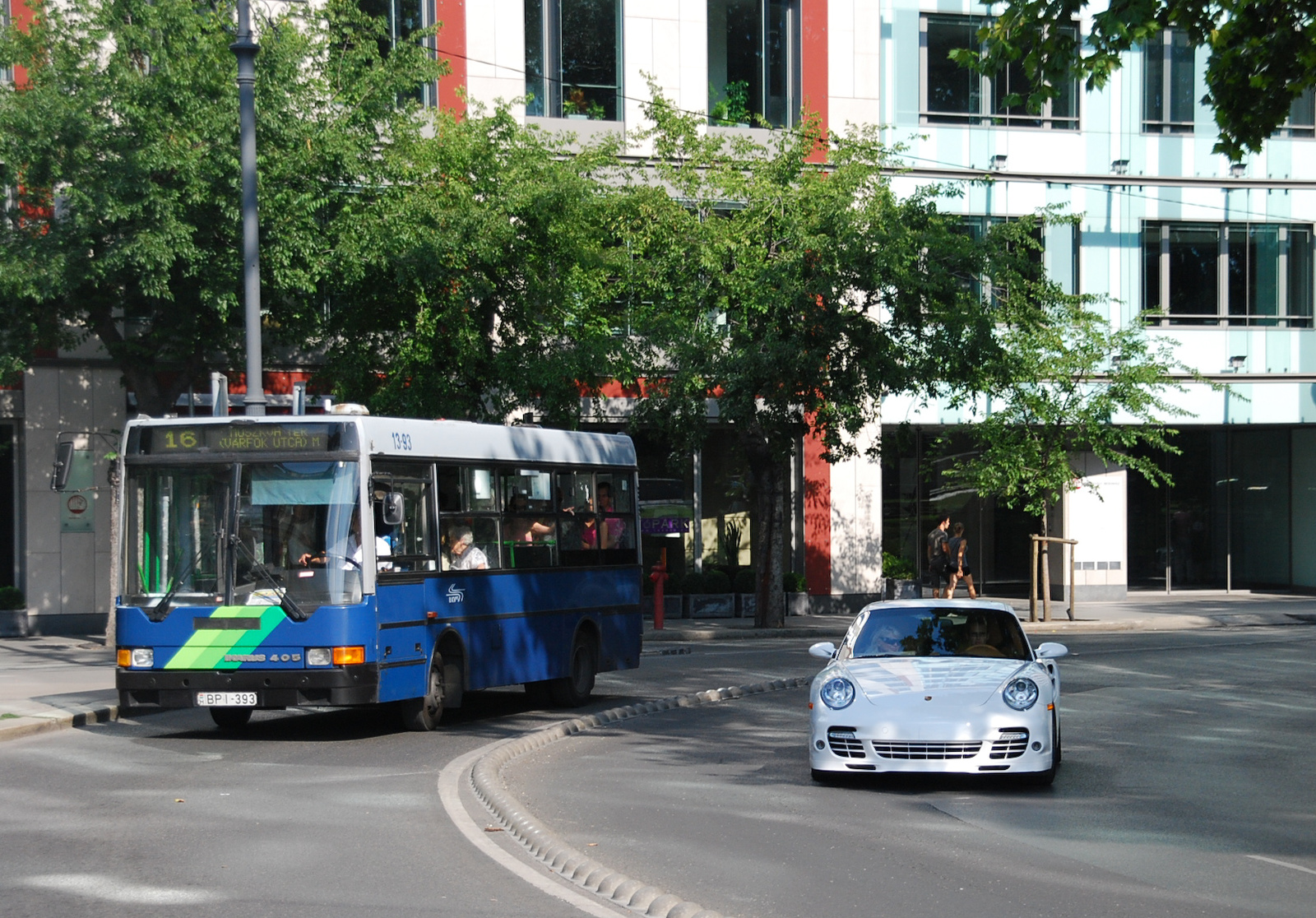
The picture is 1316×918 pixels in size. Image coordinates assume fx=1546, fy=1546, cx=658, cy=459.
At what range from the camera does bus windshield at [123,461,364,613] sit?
1329 centimetres

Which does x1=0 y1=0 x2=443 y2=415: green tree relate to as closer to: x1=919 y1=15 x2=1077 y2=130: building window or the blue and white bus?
the blue and white bus

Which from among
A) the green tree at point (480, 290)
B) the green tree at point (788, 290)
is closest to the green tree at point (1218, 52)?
the green tree at point (480, 290)

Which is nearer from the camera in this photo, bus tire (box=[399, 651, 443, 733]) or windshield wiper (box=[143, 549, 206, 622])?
windshield wiper (box=[143, 549, 206, 622])

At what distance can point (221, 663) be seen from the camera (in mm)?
13273

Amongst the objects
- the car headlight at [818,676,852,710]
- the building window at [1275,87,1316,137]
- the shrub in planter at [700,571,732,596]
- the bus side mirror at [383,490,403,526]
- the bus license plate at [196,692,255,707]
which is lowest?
the shrub in planter at [700,571,732,596]

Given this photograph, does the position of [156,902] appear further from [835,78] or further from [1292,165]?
[1292,165]

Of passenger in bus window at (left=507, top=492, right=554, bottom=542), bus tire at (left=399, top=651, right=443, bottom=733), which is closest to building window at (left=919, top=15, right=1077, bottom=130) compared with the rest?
passenger in bus window at (left=507, top=492, right=554, bottom=542)

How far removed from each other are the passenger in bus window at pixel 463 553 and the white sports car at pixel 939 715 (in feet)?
15.3

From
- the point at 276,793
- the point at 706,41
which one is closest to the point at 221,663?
the point at 276,793

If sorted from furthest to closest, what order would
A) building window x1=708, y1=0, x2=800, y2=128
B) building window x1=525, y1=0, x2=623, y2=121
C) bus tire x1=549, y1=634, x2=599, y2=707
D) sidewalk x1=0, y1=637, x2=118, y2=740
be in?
building window x1=708, y1=0, x2=800, y2=128 → building window x1=525, y1=0, x2=623, y2=121 → bus tire x1=549, y1=634, x2=599, y2=707 → sidewalk x1=0, y1=637, x2=118, y2=740

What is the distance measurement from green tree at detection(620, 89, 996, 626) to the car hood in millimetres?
14408

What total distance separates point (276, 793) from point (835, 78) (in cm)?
2562

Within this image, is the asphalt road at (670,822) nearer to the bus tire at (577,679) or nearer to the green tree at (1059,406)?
the bus tire at (577,679)

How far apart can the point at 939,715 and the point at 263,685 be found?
5860 mm
